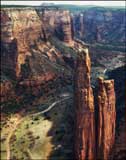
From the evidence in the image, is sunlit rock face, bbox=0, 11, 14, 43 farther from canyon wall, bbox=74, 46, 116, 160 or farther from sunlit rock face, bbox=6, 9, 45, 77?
canyon wall, bbox=74, 46, 116, 160

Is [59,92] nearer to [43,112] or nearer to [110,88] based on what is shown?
[43,112]

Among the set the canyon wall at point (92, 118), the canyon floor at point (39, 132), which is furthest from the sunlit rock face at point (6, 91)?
the canyon wall at point (92, 118)

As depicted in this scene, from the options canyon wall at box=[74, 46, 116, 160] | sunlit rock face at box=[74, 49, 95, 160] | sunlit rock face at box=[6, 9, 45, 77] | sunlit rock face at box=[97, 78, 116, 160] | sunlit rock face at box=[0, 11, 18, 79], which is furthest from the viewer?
sunlit rock face at box=[6, 9, 45, 77]

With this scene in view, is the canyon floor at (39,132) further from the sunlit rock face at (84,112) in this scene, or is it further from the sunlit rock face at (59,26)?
the sunlit rock face at (59,26)

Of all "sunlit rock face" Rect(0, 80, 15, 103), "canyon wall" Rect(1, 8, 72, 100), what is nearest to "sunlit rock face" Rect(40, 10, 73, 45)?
"canyon wall" Rect(1, 8, 72, 100)

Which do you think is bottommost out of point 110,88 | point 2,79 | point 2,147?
point 2,147

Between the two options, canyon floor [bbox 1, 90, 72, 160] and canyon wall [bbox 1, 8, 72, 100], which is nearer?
canyon floor [bbox 1, 90, 72, 160]

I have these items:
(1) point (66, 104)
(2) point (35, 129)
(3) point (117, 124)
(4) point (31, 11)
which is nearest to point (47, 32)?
(4) point (31, 11)

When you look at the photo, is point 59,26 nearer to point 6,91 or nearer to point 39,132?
point 6,91
